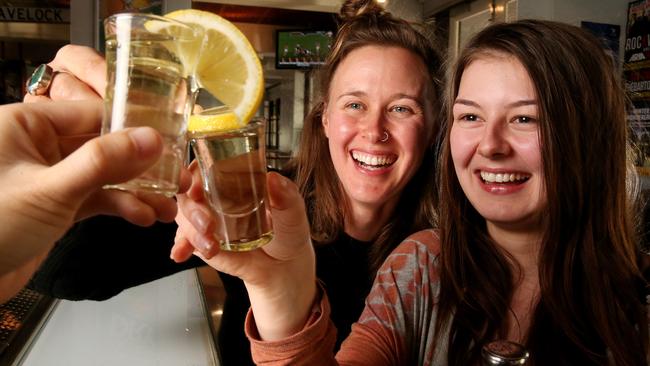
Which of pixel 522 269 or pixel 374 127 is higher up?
pixel 374 127

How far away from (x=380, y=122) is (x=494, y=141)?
0.49 m

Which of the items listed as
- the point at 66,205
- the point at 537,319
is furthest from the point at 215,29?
the point at 537,319

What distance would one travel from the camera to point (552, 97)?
1.31 meters

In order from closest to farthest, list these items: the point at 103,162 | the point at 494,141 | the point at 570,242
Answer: the point at 103,162, the point at 494,141, the point at 570,242

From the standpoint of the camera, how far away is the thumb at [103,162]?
55 cm

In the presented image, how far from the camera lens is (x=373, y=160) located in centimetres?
174

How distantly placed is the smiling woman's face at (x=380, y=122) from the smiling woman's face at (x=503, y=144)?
34 centimetres

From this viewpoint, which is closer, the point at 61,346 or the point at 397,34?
the point at 61,346

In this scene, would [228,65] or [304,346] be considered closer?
[228,65]

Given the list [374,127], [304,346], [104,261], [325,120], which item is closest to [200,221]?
[304,346]

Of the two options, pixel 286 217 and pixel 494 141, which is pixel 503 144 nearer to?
pixel 494 141

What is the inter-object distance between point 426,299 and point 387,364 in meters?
0.22

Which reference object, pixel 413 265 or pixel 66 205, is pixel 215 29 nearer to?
pixel 66 205

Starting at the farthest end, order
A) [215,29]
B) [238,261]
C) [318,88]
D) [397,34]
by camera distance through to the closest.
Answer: [318,88], [397,34], [238,261], [215,29]
